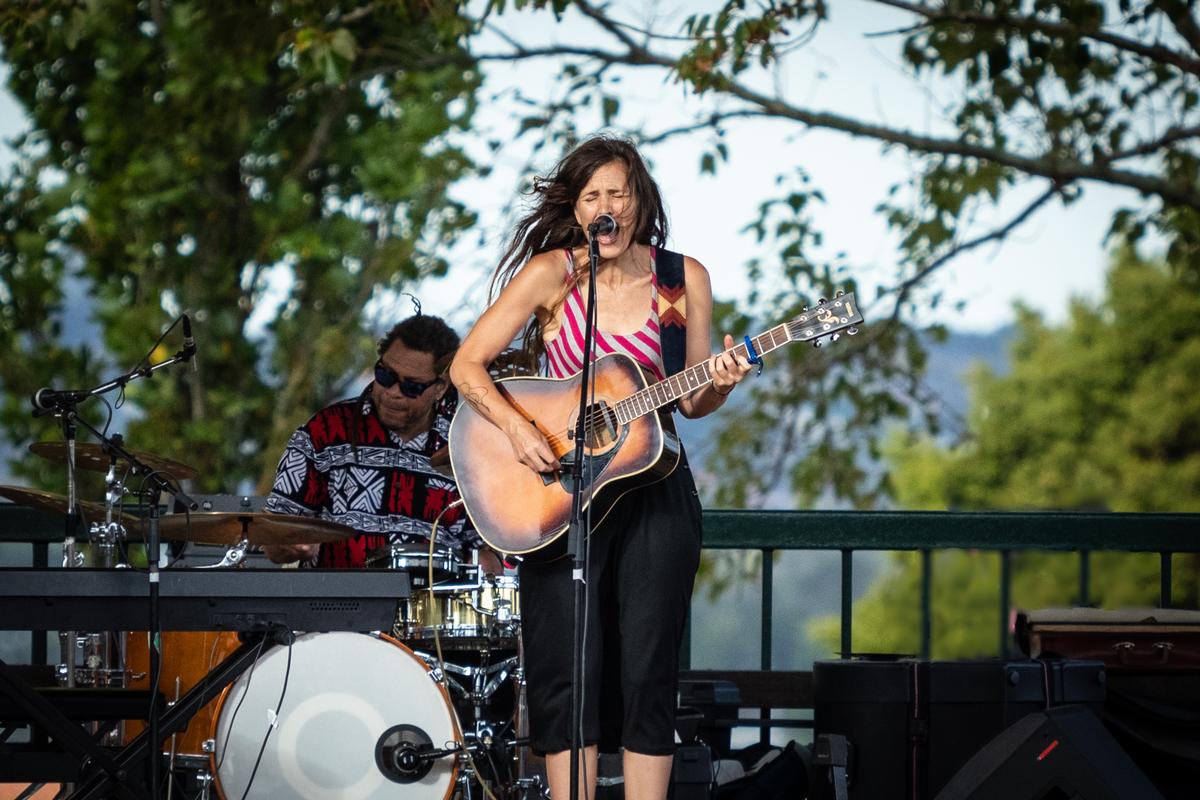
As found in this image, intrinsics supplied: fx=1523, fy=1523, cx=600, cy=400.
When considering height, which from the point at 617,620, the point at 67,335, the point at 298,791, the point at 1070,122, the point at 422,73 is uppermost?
the point at 422,73

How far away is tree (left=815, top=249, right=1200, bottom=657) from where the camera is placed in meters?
26.9

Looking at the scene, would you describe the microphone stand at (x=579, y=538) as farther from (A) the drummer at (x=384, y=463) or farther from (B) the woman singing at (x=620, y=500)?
(A) the drummer at (x=384, y=463)

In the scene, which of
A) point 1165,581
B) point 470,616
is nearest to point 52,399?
point 470,616

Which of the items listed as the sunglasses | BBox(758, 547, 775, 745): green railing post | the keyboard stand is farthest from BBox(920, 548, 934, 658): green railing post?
the keyboard stand

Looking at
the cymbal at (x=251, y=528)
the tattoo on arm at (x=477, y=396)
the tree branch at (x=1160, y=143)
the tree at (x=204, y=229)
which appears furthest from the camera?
the tree at (x=204, y=229)

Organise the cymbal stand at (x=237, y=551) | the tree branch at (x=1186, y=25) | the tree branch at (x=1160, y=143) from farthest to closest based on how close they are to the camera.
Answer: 1. the tree branch at (x=1160, y=143)
2. the tree branch at (x=1186, y=25)
3. the cymbal stand at (x=237, y=551)

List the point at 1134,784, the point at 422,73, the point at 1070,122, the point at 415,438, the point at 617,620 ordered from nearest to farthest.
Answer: the point at 617,620
the point at 1134,784
the point at 415,438
the point at 1070,122
the point at 422,73

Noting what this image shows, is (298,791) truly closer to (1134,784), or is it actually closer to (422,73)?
(1134,784)

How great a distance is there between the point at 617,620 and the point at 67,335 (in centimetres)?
713

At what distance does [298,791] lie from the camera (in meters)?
3.97

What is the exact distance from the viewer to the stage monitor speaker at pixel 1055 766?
3773 mm

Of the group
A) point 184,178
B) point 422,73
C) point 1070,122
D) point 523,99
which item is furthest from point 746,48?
point 184,178

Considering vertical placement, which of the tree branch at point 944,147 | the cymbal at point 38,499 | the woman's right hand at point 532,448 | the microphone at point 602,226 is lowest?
the cymbal at point 38,499

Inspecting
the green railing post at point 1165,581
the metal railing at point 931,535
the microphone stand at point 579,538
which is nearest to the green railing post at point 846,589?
the metal railing at point 931,535
